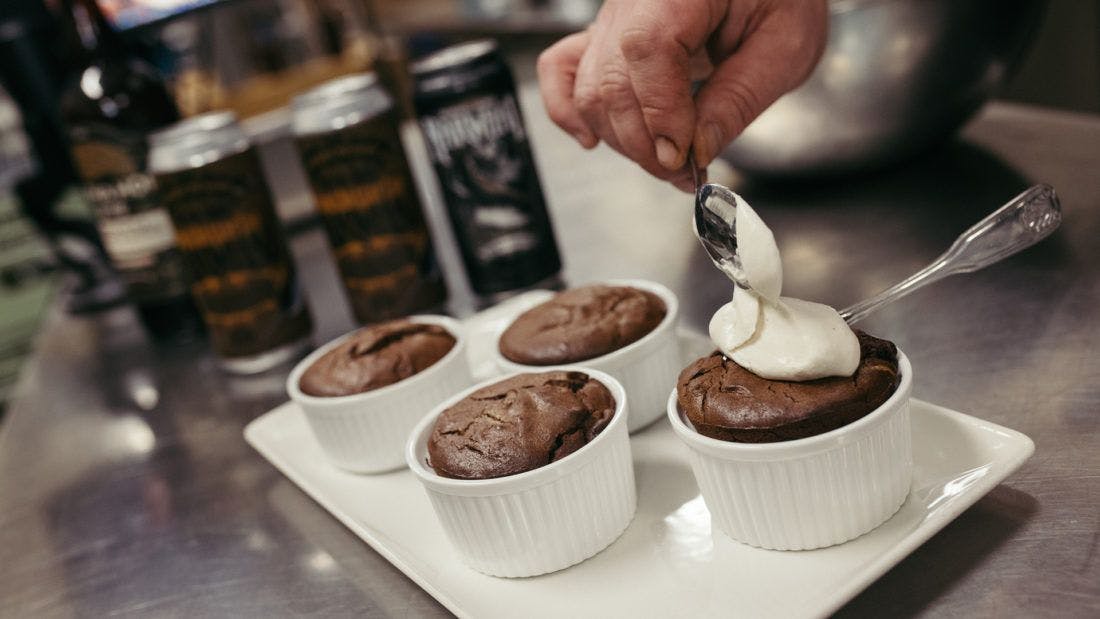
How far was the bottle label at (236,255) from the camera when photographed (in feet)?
4.42

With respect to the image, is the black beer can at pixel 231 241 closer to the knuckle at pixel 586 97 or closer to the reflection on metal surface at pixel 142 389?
the reflection on metal surface at pixel 142 389

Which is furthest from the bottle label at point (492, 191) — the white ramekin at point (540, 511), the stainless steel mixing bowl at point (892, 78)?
the white ramekin at point (540, 511)

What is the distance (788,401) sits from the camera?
2.38 ft

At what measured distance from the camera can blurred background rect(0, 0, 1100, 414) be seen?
192cm

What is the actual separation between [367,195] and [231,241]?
224 millimetres

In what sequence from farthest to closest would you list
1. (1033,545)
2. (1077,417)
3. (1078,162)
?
(1078,162) < (1077,417) < (1033,545)

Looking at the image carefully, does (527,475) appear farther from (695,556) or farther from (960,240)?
(960,240)

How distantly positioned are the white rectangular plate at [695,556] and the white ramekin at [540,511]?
19 millimetres

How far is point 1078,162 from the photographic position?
4.50ft

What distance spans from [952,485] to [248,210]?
103 centimetres

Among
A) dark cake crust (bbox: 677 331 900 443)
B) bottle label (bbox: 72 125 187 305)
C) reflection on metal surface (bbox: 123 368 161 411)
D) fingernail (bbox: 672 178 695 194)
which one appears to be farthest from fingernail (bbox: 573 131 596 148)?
reflection on metal surface (bbox: 123 368 161 411)

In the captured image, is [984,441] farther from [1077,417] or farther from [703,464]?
[703,464]

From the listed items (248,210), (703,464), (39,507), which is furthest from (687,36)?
(39,507)

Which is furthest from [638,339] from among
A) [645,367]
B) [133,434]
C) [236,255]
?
[133,434]
